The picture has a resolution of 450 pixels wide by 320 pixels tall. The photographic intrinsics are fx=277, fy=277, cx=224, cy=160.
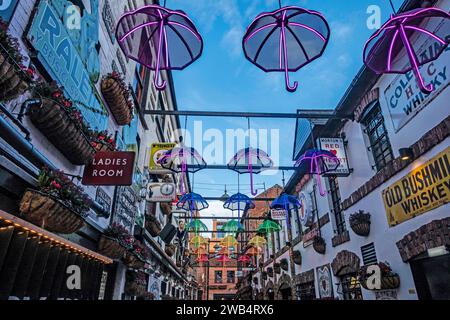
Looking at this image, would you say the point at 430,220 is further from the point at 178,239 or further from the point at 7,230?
the point at 178,239

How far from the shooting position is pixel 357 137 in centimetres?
873

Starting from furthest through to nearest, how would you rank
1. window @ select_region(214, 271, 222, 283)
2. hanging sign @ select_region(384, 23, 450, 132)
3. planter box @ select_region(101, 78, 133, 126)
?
window @ select_region(214, 271, 222, 283)
planter box @ select_region(101, 78, 133, 126)
hanging sign @ select_region(384, 23, 450, 132)

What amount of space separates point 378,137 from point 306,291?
851cm

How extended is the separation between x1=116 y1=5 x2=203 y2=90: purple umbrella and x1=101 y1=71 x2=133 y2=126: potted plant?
10.2ft

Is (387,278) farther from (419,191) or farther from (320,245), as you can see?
(320,245)

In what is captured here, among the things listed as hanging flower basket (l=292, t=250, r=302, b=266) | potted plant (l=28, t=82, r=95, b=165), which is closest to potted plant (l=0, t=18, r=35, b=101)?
potted plant (l=28, t=82, r=95, b=165)

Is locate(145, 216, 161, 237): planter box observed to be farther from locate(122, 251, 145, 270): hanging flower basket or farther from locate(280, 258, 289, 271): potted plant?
locate(280, 258, 289, 271): potted plant

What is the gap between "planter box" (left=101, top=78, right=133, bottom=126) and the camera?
6984 millimetres

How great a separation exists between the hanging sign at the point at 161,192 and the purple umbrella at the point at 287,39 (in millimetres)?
7024

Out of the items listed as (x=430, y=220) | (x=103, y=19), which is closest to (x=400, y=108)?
(x=430, y=220)

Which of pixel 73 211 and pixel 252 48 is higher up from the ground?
pixel 252 48

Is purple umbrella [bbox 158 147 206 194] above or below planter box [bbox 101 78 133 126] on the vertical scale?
below

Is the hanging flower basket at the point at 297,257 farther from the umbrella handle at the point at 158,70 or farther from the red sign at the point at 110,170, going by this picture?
the umbrella handle at the point at 158,70

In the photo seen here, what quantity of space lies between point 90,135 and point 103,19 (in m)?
3.63
